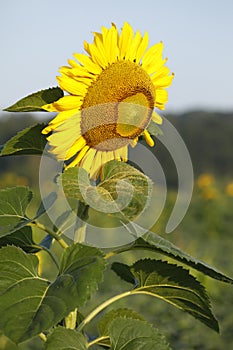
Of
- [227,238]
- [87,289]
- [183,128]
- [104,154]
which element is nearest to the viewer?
[87,289]

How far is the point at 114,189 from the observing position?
2.64 feet

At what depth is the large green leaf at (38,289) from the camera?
0.71m

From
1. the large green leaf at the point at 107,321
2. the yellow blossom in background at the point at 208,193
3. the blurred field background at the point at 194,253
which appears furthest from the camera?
the yellow blossom in background at the point at 208,193

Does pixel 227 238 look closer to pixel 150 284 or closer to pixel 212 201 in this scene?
pixel 212 201

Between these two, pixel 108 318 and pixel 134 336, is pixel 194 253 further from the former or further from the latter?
pixel 134 336

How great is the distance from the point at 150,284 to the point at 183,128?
57.1 ft

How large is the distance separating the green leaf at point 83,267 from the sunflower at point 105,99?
11 centimetres

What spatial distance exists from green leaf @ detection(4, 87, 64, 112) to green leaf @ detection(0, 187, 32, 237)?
0.38ft

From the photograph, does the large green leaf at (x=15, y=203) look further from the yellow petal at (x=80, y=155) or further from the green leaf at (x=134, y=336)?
the green leaf at (x=134, y=336)

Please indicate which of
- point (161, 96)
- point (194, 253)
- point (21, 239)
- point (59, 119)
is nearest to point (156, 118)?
point (161, 96)

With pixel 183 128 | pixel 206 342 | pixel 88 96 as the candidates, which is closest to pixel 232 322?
pixel 206 342

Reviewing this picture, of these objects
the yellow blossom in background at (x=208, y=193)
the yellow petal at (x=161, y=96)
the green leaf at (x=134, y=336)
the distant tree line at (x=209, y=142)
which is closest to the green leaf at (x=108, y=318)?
the green leaf at (x=134, y=336)

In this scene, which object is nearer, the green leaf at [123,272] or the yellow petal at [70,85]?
the yellow petal at [70,85]

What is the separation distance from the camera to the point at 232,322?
3.21 m
